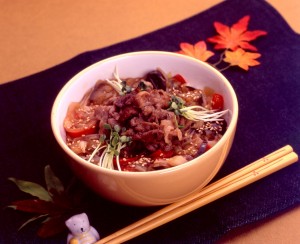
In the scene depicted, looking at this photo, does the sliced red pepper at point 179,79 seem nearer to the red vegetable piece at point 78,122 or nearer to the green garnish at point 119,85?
the green garnish at point 119,85

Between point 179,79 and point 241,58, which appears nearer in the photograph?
point 179,79

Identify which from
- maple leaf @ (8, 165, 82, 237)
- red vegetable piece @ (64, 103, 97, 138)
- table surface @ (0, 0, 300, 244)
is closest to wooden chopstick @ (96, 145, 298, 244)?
maple leaf @ (8, 165, 82, 237)

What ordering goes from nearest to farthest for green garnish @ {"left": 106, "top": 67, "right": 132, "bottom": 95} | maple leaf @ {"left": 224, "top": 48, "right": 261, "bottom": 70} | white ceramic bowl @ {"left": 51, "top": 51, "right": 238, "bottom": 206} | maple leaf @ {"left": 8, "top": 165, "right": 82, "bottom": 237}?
white ceramic bowl @ {"left": 51, "top": 51, "right": 238, "bottom": 206}
maple leaf @ {"left": 8, "top": 165, "right": 82, "bottom": 237}
green garnish @ {"left": 106, "top": 67, "right": 132, "bottom": 95}
maple leaf @ {"left": 224, "top": 48, "right": 261, "bottom": 70}

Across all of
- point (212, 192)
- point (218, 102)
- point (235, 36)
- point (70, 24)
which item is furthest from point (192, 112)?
point (70, 24)

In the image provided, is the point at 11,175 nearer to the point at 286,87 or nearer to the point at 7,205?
the point at 7,205

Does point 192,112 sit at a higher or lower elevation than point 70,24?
lower

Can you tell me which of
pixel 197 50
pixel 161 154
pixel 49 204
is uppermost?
pixel 197 50

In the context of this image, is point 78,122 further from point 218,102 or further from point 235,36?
point 235,36

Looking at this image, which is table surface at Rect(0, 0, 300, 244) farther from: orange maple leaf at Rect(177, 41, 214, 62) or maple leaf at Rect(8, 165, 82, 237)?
Answer: maple leaf at Rect(8, 165, 82, 237)
